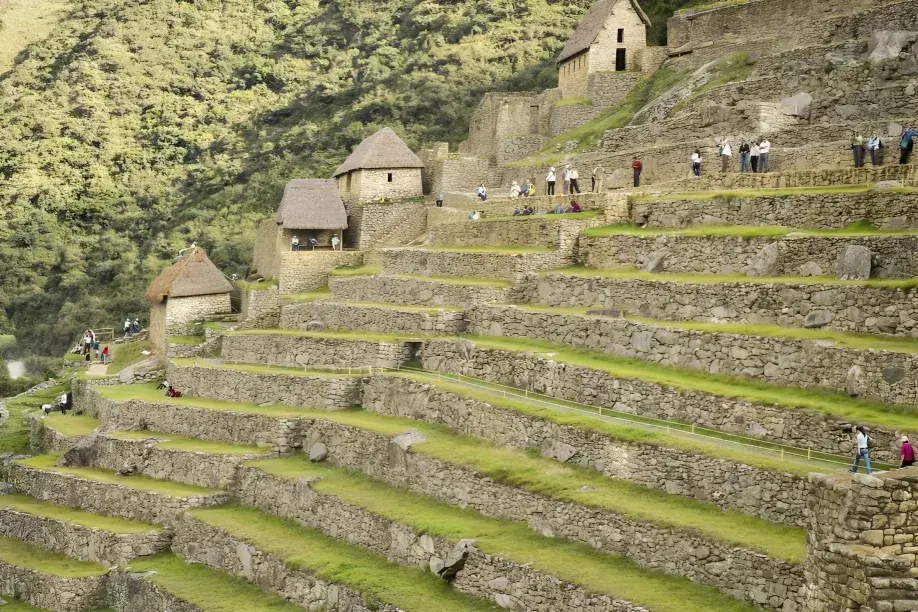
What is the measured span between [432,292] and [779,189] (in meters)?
8.45

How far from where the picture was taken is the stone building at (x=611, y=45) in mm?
41906

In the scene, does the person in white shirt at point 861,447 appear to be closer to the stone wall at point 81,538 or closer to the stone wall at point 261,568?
the stone wall at point 261,568

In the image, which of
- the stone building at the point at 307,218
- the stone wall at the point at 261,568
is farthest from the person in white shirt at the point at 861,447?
the stone building at the point at 307,218

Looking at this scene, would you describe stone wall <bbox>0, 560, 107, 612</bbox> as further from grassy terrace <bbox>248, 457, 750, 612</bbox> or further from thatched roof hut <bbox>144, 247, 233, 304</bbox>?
thatched roof hut <bbox>144, 247, 233, 304</bbox>

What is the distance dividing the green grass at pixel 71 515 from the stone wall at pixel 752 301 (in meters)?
9.95

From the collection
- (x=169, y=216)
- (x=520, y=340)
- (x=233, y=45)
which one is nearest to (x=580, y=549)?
(x=520, y=340)

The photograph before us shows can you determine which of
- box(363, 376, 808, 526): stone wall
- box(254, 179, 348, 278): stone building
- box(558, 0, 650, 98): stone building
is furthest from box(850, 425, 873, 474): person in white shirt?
box(558, 0, 650, 98): stone building

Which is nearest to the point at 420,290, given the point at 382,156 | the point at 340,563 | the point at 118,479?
the point at 118,479

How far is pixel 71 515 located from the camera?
30328mm

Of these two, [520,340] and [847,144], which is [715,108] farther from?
[520,340]

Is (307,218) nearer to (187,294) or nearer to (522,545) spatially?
(187,294)

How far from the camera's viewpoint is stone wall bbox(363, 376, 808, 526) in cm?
1838

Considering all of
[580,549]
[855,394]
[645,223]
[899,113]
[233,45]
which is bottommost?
[580,549]

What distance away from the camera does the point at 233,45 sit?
7162cm
